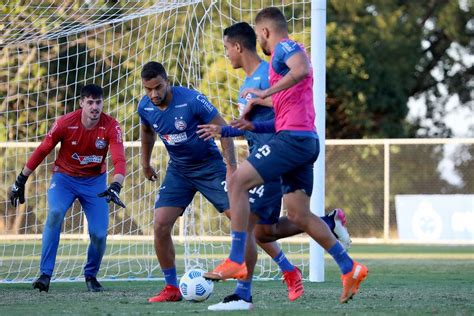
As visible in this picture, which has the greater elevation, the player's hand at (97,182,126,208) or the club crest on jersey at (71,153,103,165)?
the club crest on jersey at (71,153,103,165)

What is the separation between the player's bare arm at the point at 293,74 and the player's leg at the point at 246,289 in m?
1.01

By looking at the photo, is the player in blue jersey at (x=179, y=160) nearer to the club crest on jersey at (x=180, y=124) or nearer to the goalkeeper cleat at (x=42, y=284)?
the club crest on jersey at (x=180, y=124)

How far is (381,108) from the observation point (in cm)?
3167

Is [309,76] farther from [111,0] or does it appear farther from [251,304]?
[111,0]

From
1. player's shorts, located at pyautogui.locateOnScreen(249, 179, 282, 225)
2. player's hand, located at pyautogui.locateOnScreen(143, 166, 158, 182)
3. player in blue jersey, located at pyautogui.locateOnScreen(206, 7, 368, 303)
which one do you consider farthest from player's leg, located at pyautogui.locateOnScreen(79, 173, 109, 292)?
player in blue jersey, located at pyautogui.locateOnScreen(206, 7, 368, 303)

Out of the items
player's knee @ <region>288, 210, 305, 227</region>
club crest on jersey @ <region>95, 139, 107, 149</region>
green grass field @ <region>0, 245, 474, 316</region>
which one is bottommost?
green grass field @ <region>0, 245, 474, 316</region>

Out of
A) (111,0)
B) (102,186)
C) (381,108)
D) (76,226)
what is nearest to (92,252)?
→ (102,186)

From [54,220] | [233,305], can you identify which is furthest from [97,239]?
[233,305]

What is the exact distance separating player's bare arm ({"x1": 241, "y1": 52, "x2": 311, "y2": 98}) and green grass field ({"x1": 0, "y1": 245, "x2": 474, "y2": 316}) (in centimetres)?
152

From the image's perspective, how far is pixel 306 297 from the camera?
29.6 feet

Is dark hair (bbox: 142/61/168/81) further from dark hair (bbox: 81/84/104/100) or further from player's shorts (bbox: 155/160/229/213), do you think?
dark hair (bbox: 81/84/104/100)

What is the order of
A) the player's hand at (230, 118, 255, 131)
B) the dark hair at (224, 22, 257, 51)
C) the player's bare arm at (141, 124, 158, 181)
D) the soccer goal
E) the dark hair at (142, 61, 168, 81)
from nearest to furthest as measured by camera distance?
the player's hand at (230, 118, 255, 131), the dark hair at (224, 22, 257, 51), the dark hair at (142, 61, 168, 81), the player's bare arm at (141, 124, 158, 181), the soccer goal

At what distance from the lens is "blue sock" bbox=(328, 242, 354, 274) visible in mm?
7742

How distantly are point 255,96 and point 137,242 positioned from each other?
915cm
